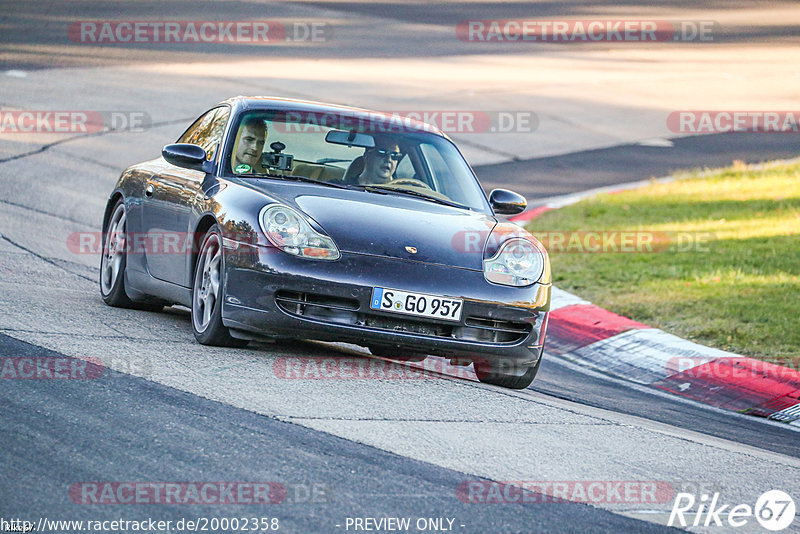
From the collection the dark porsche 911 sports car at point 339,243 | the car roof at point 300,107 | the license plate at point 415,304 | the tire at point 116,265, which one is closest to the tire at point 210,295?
the dark porsche 911 sports car at point 339,243

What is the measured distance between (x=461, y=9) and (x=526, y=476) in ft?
102

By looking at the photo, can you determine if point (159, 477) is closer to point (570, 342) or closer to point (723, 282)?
point (570, 342)

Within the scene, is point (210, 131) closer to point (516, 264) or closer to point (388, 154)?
point (388, 154)

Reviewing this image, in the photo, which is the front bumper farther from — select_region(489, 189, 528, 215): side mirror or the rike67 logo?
the rike67 logo

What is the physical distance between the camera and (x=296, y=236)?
6.61m

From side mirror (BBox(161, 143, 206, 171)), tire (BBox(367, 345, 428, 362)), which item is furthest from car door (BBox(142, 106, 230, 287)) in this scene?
tire (BBox(367, 345, 428, 362))

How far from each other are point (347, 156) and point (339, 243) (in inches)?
51.1

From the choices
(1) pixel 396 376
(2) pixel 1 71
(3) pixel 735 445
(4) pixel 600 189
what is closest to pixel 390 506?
(1) pixel 396 376

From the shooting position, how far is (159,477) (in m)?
4.48

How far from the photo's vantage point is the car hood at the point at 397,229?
6633 mm

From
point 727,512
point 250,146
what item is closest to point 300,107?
point 250,146

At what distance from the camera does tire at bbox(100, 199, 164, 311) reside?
843cm

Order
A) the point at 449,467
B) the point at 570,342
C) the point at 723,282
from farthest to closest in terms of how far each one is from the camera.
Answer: the point at 723,282 → the point at 570,342 → the point at 449,467

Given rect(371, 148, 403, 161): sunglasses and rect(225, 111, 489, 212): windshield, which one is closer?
rect(225, 111, 489, 212): windshield
